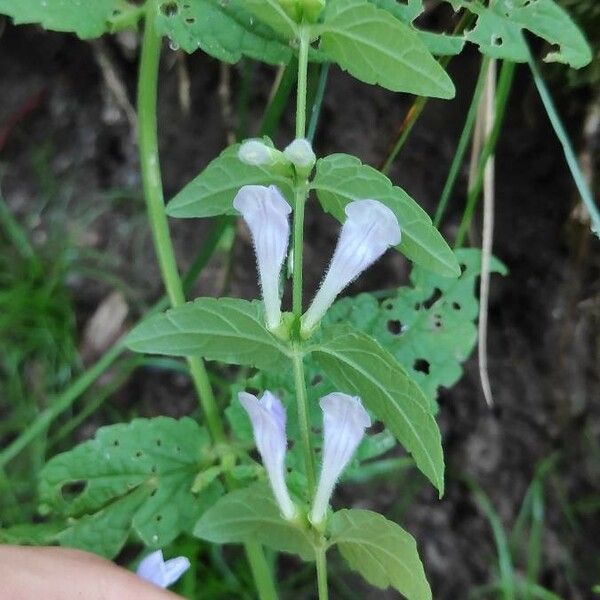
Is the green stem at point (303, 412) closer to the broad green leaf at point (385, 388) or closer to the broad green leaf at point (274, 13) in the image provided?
the broad green leaf at point (385, 388)

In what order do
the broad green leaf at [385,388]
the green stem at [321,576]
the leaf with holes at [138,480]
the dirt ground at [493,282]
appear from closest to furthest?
the broad green leaf at [385,388]
the green stem at [321,576]
the leaf with holes at [138,480]
the dirt ground at [493,282]

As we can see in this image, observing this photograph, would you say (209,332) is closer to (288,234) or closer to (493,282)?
(288,234)

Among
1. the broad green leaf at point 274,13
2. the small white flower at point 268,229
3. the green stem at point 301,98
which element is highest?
the broad green leaf at point 274,13

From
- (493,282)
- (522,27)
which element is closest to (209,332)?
(522,27)

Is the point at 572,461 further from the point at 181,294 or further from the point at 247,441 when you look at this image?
the point at 181,294

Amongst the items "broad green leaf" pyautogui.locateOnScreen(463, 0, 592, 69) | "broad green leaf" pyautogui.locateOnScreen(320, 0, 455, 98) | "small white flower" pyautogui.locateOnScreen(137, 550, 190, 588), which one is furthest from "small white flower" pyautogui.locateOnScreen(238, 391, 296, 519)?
"broad green leaf" pyautogui.locateOnScreen(463, 0, 592, 69)

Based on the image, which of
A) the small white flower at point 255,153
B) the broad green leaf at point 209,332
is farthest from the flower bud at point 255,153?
the broad green leaf at point 209,332
